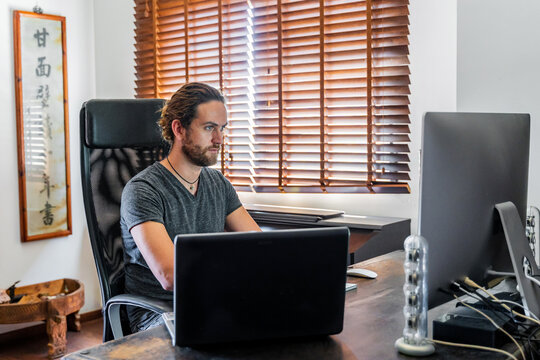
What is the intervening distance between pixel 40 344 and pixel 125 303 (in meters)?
2.05

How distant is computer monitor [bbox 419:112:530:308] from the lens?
1223 mm

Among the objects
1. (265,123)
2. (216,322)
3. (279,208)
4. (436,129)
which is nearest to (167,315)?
(216,322)

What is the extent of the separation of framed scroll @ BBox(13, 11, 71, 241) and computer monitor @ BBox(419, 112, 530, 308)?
2.94 meters

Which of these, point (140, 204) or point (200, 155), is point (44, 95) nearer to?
point (200, 155)

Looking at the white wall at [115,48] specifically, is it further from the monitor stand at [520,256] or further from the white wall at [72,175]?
the monitor stand at [520,256]

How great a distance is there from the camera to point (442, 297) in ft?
4.24

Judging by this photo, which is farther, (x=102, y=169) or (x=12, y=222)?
A: (x=12, y=222)

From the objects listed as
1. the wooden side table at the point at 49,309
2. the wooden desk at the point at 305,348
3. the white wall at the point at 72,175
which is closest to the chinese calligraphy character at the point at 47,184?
the white wall at the point at 72,175

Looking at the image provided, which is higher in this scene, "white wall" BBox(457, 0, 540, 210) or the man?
"white wall" BBox(457, 0, 540, 210)

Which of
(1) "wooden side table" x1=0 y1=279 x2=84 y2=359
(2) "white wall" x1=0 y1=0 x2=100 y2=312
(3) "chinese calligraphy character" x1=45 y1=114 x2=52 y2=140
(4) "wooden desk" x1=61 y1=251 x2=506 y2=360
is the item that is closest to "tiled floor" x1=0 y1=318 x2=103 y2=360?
(1) "wooden side table" x1=0 y1=279 x2=84 y2=359

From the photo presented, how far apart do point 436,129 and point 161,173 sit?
1095 millimetres

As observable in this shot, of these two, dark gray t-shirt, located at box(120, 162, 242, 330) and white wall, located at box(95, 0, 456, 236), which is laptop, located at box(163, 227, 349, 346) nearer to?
dark gray t-shirt, located at box(120, 162, 242, 330)

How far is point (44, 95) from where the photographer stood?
3.69 meters

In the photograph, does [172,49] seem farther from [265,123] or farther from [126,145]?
[126,145]
